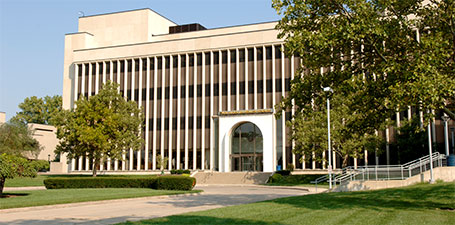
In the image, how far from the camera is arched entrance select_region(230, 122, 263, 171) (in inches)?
2235

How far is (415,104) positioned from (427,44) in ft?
7.31

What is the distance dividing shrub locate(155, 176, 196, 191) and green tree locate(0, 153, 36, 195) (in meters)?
9.07

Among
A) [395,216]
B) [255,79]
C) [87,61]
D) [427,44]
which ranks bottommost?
[395,216]

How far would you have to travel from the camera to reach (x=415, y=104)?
16109 mm

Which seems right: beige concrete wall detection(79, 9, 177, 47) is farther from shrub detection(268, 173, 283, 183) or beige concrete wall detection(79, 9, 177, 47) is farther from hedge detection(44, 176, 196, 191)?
hedge detection(44, 176, 196, 191)

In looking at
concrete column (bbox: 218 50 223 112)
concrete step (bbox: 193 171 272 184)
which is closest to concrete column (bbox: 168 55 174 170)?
concrete column (bbox: 218 50 223 112)

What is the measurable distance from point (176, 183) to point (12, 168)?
1081 cm

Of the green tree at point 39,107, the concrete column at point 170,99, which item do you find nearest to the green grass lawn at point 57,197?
the concrete column at point 170,99

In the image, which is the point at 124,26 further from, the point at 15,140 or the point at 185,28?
the point at 15,140

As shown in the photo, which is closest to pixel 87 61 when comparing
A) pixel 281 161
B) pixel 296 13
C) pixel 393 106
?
pixel 281 161

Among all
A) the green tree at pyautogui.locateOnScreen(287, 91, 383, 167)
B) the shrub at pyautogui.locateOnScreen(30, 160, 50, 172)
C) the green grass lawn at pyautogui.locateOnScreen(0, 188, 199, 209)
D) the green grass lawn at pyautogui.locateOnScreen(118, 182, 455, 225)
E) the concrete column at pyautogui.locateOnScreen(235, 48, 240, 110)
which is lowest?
the green grass lawn at pyautogui.locateOnScreen(0, 188, 199, 209)

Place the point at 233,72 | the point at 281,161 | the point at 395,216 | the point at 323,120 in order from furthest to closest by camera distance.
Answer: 1. the point at 233,72
2. the point at 281,161
3. the point at 323,120
4. the point at 395,216

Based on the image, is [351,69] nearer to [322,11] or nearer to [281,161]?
[322,11]

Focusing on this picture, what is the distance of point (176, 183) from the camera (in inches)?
1228
